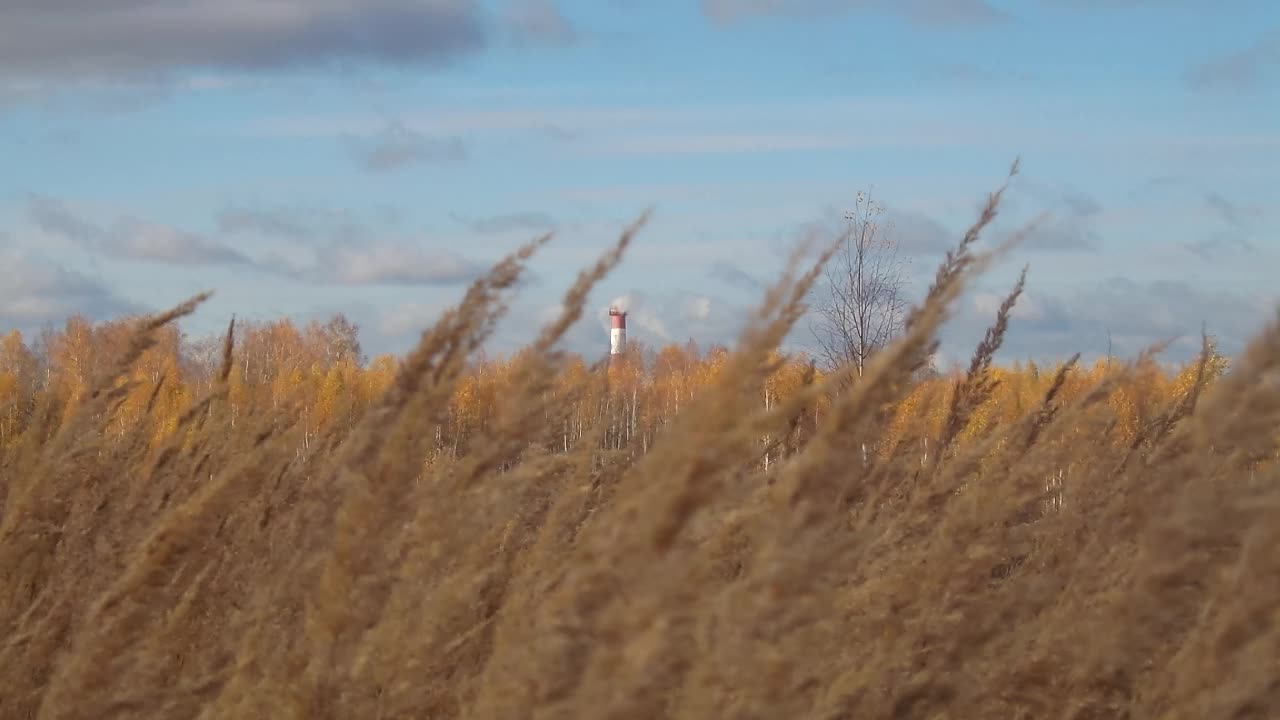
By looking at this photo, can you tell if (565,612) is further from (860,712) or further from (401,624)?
(860,712)

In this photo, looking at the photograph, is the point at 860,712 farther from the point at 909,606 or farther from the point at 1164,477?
the point at 1164,477

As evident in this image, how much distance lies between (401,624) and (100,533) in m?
1.15

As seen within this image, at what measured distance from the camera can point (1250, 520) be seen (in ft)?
5.53

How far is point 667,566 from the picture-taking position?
1.36 metres

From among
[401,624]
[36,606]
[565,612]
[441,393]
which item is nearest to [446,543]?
[401,624]

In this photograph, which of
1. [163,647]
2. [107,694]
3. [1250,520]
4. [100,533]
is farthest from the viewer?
[100,533]

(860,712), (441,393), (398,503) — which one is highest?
(441,393)

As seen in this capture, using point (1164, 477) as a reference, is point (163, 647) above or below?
below

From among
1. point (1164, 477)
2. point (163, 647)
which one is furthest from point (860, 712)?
point (163, 647)

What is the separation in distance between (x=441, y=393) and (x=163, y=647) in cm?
83

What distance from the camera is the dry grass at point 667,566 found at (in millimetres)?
1447

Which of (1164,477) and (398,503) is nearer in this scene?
(398,503)

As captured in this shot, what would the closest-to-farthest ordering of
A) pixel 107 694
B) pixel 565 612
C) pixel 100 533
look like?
pixel 565 612, pixel 107 694, pixel 100 533

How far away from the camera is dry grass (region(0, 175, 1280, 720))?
1.45 m
